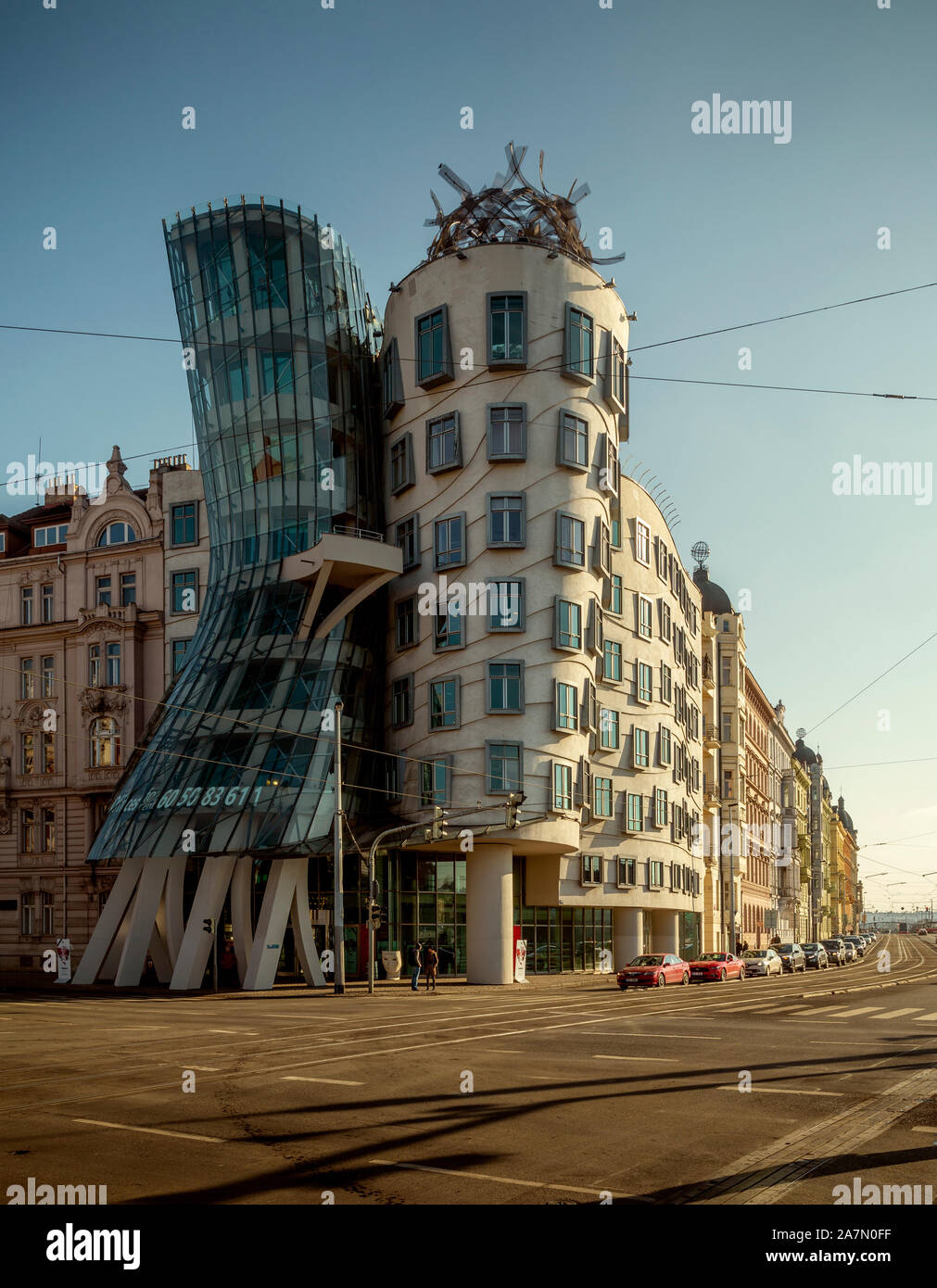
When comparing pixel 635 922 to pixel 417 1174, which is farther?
pixel 635 922

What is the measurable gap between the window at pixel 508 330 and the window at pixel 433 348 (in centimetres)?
183

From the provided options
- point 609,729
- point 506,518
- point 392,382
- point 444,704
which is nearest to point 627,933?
point 609,729

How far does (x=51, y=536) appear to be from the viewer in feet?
218

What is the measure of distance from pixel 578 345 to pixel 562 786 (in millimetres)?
17198

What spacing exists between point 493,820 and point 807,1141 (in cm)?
3459

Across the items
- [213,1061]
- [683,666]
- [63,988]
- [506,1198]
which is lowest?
[63,988]

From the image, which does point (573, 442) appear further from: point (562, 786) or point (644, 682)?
point (644, 682)

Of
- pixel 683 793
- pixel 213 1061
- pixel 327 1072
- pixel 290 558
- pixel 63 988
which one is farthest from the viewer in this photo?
pixel 683 793

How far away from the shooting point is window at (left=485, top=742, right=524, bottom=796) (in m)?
45.8

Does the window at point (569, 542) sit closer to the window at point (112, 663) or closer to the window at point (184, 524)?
the window at point (184, 524)

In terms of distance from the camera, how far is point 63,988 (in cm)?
4341

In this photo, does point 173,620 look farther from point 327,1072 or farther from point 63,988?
point 327,1072
